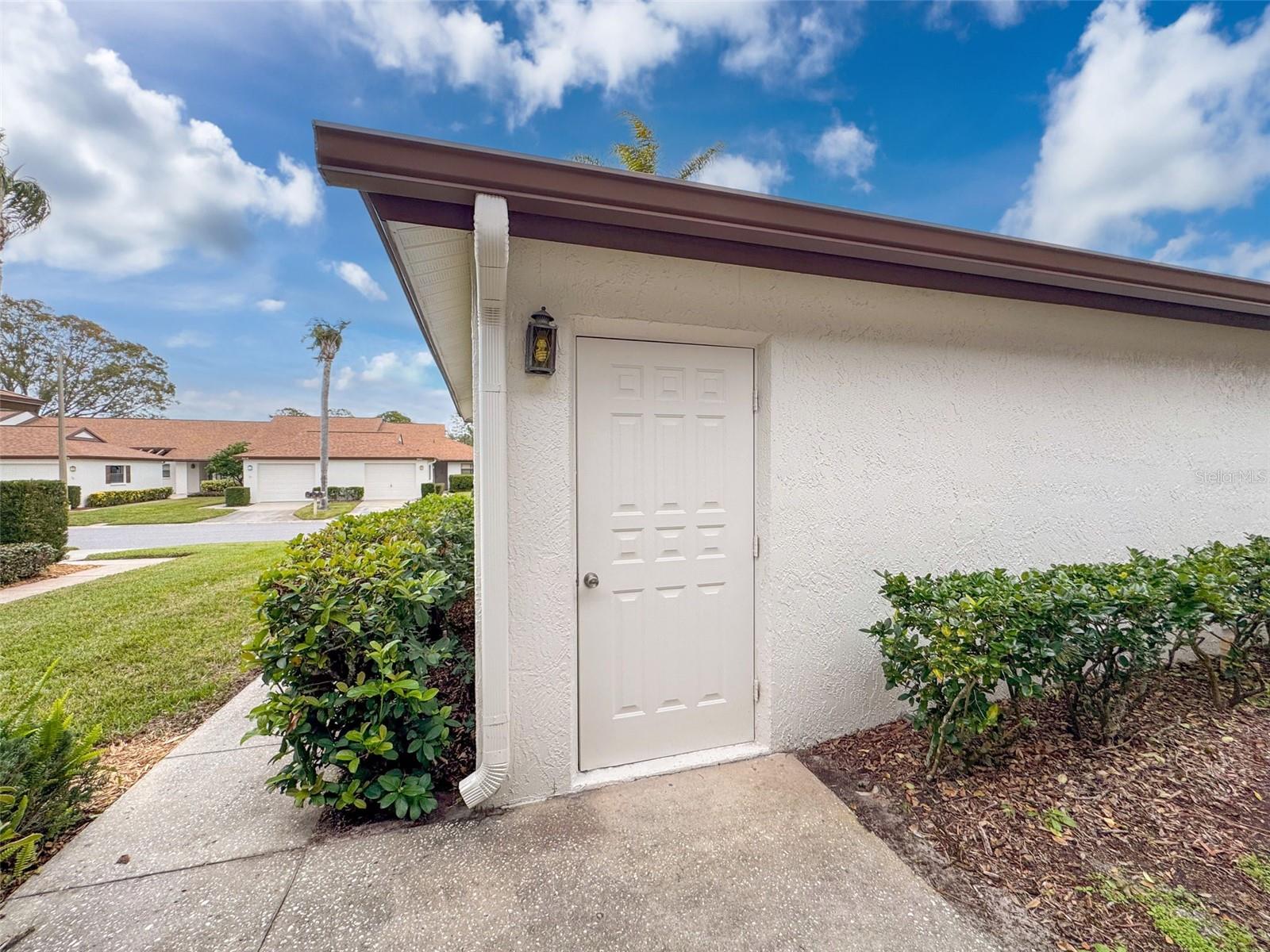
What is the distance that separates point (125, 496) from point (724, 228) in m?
38.1

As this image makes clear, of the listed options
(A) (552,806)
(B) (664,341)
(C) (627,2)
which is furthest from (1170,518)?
(C) (627,2)

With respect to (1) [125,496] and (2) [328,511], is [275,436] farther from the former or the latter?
(2) [328,511]

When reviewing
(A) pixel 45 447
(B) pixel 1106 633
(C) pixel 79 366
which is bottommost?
(B) pixel 1106 633

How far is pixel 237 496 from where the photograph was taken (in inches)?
1060

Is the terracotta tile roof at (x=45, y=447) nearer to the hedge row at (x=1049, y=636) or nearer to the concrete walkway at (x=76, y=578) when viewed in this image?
the concrete walkway at (x=76, y=578)

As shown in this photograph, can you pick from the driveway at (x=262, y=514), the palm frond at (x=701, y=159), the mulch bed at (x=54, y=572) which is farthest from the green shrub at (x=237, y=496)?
the palm frond at (x=701, y=159)

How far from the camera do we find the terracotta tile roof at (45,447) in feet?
84.6

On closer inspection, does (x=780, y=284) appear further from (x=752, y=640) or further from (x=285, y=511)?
(x=285, y=511)

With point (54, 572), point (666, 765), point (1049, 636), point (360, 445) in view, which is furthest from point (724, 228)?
point (360, 445)

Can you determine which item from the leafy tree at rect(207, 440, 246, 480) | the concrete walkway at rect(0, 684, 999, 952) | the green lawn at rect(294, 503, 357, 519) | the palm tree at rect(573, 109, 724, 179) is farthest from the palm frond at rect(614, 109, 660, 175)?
the leafy tree at rect(207, 440, 246, 480)

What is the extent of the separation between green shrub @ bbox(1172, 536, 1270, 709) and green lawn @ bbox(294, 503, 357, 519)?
21.7 meters

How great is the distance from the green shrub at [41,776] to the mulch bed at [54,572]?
8.87 metres

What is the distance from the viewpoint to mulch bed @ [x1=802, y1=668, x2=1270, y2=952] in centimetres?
181

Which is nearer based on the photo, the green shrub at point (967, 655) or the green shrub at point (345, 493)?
the green shrub at point (967, 655)
